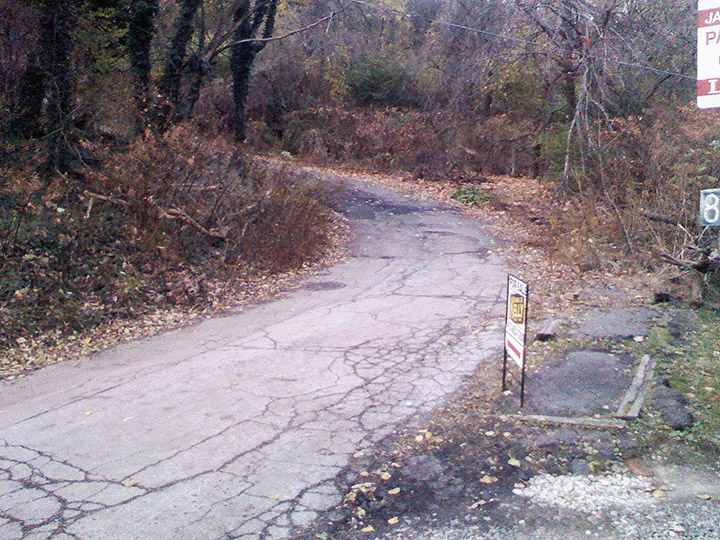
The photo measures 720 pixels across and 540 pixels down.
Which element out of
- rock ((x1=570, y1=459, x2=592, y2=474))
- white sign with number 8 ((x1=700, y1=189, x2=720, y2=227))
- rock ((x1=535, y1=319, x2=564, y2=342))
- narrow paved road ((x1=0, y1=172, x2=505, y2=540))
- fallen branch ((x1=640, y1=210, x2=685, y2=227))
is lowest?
narrow paved road ((x1=0, y1=172, x2=505, y2=540))

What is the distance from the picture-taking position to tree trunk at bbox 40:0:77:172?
1142 cm

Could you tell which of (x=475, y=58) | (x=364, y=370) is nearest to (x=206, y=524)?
(x=364, y=370)

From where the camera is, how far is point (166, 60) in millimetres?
15688

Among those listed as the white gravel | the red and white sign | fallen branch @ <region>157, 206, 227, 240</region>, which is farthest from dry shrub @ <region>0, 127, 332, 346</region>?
the red and white sign

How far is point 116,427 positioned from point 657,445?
4.49m

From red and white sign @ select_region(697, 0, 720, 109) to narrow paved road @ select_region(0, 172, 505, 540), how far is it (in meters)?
3.44

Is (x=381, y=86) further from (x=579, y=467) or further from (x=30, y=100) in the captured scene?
(x=579, y=467)

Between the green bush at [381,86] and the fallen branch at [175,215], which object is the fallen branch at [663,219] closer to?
the fallen branch at [175,215]

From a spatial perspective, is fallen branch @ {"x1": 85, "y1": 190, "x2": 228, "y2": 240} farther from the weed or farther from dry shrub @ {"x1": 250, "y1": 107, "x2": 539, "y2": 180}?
dry shrub @ {"x1": 250, "y1": 107, "x2": 539, "y2": 180}

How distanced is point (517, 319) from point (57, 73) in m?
9.36

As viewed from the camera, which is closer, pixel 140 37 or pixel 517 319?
pixel 517 319

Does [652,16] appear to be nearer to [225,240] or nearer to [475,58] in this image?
[475,58]

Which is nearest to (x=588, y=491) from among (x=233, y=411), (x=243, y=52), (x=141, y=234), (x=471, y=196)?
(x=233, y=411)

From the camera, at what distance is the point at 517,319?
6012 mm
